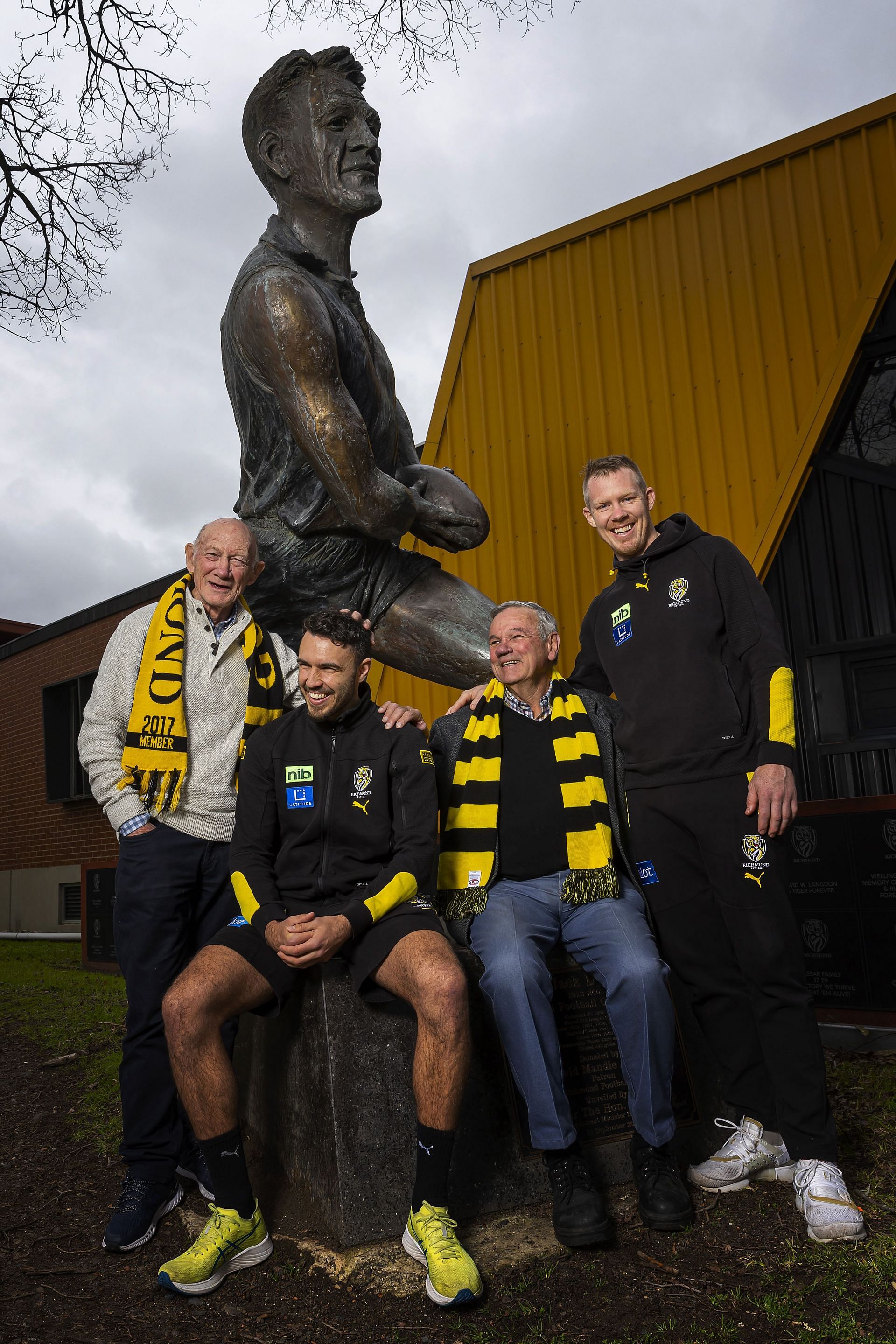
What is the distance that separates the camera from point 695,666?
109 inches

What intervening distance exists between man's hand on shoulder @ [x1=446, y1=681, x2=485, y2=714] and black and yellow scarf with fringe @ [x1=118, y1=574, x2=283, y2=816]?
0.56m

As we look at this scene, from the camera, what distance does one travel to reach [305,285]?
288 cm

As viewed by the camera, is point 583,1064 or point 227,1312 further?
point 583,1064

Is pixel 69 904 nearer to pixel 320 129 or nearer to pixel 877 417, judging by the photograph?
pixel 877 417

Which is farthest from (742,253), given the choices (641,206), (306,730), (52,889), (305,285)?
(52,889)

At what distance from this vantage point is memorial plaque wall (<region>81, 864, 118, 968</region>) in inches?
338

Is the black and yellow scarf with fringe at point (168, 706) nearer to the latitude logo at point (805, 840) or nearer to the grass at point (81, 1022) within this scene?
the grass at point (81, 1022)

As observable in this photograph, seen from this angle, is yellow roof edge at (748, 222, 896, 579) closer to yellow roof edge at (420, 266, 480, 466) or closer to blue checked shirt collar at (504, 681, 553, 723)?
yellow roof edge at (420, 266, 480, 466)

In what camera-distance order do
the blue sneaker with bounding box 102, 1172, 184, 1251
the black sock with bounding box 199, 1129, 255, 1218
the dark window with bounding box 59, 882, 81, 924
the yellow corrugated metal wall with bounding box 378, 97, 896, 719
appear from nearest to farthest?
1. the black sock with bounding box 199, 1129, 255, 1218
2. the blue sneaker with bounding box 102, 1172, 184, 1251
3. the yellow corrugated metal wall with bounding box 378, 97, 896, 719
4. the dark window with bounding box 59, 882, 81, 924

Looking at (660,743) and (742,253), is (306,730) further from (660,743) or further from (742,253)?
(742,253)

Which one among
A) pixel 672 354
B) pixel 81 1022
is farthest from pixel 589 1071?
pixel 672 354

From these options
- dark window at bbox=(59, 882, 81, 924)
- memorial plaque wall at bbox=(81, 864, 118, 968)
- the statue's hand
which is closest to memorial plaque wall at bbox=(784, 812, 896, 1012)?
the statue's hand

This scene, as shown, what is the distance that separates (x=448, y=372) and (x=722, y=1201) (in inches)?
308

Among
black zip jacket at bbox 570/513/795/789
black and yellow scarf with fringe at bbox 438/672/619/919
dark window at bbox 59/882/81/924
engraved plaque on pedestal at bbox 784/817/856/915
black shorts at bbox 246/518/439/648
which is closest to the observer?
black zip jacket at bbox 570/513/795/789
